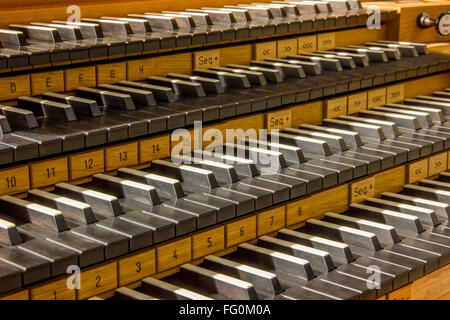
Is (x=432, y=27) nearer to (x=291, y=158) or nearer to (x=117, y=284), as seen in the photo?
(x=291, y=158)

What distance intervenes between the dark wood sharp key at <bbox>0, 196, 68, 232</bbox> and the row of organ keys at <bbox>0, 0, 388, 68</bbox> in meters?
0.47

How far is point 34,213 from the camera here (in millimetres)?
1938

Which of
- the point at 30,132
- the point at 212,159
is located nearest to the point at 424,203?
the point at 212,159

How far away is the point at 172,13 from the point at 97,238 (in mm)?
1467

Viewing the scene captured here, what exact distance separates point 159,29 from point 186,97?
0.38 meters

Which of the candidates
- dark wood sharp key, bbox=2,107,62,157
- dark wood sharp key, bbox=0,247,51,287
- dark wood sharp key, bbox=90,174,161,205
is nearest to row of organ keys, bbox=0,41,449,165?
dark wood sharp key, bbox=2,107,62,157

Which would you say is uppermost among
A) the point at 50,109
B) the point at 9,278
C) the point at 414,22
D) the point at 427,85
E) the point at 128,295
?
the point at 414,22

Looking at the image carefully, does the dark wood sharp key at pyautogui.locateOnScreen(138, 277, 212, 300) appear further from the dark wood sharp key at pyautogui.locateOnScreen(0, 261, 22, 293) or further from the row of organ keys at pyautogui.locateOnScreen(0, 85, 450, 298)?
the dark wood sharp key at pyautogui.locateOnScreen(0, 261, 22, 293)

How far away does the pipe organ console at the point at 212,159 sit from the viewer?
196cm

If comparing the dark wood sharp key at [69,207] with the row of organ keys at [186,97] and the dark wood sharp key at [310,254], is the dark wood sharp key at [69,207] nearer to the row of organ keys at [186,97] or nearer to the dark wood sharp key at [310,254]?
the row of organ keys at [186,97]

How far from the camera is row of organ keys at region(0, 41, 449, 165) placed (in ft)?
7.14

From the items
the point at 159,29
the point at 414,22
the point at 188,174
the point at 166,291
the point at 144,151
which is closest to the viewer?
the point at 166,291

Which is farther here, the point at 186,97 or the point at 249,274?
the point at 186,97

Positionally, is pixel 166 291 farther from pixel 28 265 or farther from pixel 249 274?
pixel 28 265
